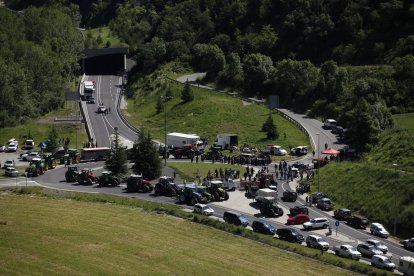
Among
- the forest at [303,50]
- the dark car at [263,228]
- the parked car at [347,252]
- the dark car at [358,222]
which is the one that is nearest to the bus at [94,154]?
the forest at [303,50]

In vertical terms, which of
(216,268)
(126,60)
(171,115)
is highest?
(126,60)

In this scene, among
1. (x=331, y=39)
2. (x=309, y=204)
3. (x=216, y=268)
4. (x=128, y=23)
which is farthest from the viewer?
(x=128, y=23)

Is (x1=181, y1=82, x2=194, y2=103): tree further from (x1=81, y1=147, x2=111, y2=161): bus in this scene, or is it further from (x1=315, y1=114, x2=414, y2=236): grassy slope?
(x1=315, y1=114, x2=414, y2=236): grassy slope

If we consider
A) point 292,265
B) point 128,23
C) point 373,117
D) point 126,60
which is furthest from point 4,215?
point 128,23

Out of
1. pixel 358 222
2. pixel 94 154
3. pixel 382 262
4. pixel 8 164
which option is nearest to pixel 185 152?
pixel 94 154

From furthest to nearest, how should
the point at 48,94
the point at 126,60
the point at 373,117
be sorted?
the point at 126,60
the point at 48,94
the point at 373,117

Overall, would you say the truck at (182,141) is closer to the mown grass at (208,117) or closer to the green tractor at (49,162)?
the mown grass at (208,117)

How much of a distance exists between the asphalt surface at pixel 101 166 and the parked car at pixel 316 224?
1.75 feet

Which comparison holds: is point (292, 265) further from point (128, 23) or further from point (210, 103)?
point (128, 23)

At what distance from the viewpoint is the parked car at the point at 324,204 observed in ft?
225

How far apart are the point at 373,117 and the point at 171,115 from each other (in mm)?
38072

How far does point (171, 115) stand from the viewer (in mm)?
115938

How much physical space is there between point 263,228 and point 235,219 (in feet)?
9.79

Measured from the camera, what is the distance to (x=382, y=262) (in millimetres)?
52375
